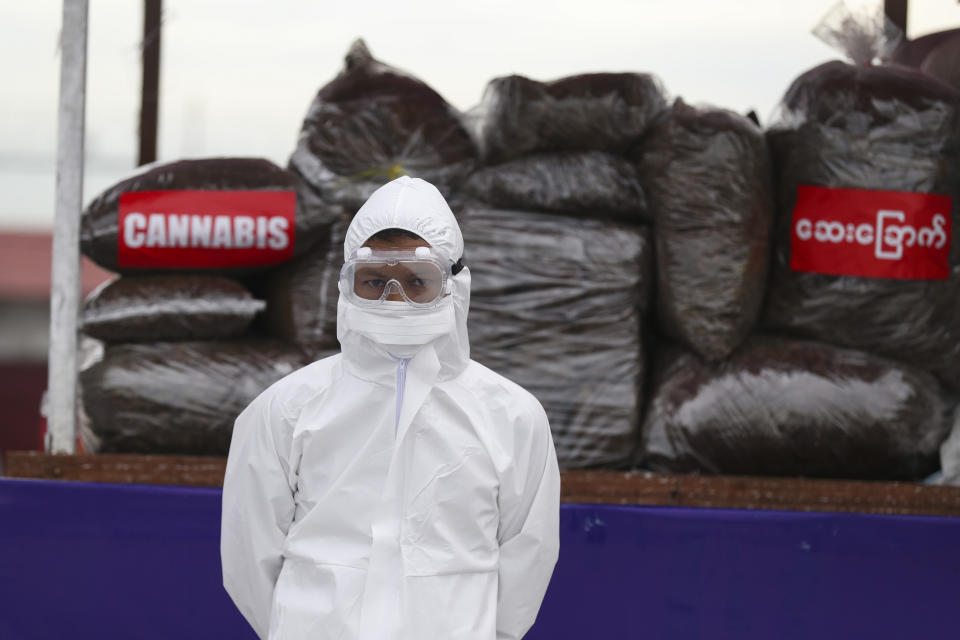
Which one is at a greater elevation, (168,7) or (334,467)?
(168,7)

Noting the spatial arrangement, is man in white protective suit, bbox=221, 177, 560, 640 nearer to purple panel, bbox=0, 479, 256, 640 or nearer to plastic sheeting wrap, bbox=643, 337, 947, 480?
purple panel, bbox=0, 479, 256, 640

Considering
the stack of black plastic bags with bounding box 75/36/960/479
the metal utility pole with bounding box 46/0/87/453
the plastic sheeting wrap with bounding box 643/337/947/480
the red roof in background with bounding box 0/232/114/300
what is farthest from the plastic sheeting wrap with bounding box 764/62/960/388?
the red roof in background with bounding box 0/232/114/300

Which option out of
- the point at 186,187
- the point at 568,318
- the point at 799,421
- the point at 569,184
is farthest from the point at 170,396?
the point at 799,421

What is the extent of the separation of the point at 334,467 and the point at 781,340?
1835mm

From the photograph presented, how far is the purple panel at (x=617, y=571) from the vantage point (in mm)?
2795

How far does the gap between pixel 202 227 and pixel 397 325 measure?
4.86ft

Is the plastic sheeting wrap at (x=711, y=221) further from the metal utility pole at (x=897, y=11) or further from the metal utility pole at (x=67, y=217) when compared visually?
the metal utility pole at (x=67, y=217)

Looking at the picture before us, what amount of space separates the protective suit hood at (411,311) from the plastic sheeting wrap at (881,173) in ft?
5.41

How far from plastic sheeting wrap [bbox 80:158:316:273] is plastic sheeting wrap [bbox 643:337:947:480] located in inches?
48.2

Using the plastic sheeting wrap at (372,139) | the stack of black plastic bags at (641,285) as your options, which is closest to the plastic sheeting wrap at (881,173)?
the stack of black plastic bags at (641,285)

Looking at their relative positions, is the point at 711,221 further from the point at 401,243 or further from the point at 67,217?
the point at 67,217

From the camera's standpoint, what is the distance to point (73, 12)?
2840mm

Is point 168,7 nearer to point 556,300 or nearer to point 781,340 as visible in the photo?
point 556,300

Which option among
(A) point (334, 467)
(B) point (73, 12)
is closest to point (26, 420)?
(B) point (73, 12)
